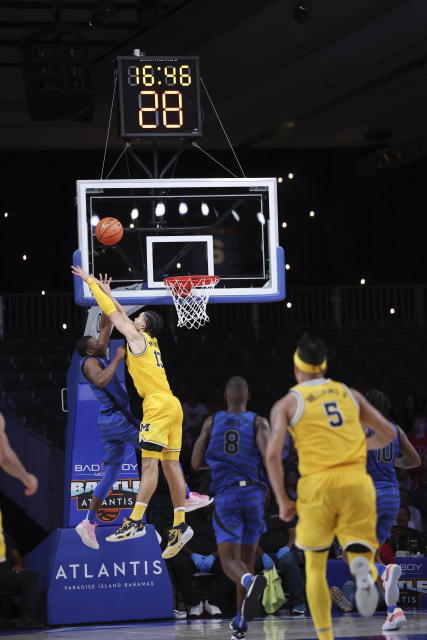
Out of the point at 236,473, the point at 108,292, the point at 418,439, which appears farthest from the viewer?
the point at 418,439

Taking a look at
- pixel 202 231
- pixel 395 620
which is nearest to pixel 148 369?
pixel 202 231

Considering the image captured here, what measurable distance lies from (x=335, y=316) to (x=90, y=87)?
9.80 metres

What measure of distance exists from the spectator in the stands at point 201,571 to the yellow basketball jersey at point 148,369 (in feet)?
11.7

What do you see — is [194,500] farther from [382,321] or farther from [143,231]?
[382,321]

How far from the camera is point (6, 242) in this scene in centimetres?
2595

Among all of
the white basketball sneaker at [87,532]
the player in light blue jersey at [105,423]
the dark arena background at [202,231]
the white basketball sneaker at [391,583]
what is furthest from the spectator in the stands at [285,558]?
the white basketball sneaker at [391,583]

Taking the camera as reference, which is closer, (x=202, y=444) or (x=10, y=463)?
(x=10, y=463)

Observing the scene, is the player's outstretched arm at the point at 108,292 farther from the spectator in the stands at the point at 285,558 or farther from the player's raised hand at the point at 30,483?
the spectator in the stands at the point at 285,558

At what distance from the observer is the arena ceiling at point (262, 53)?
18719 millimetres

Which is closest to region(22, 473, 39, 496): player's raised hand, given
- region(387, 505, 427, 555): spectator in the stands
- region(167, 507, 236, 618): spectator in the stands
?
region(167, 507, 236, 618): spectator in the stands

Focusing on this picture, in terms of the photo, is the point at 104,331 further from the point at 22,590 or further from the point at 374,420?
the point at 374,420

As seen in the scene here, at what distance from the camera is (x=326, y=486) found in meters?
8.25

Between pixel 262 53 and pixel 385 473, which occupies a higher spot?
pixel 262 53

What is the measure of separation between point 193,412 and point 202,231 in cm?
734
